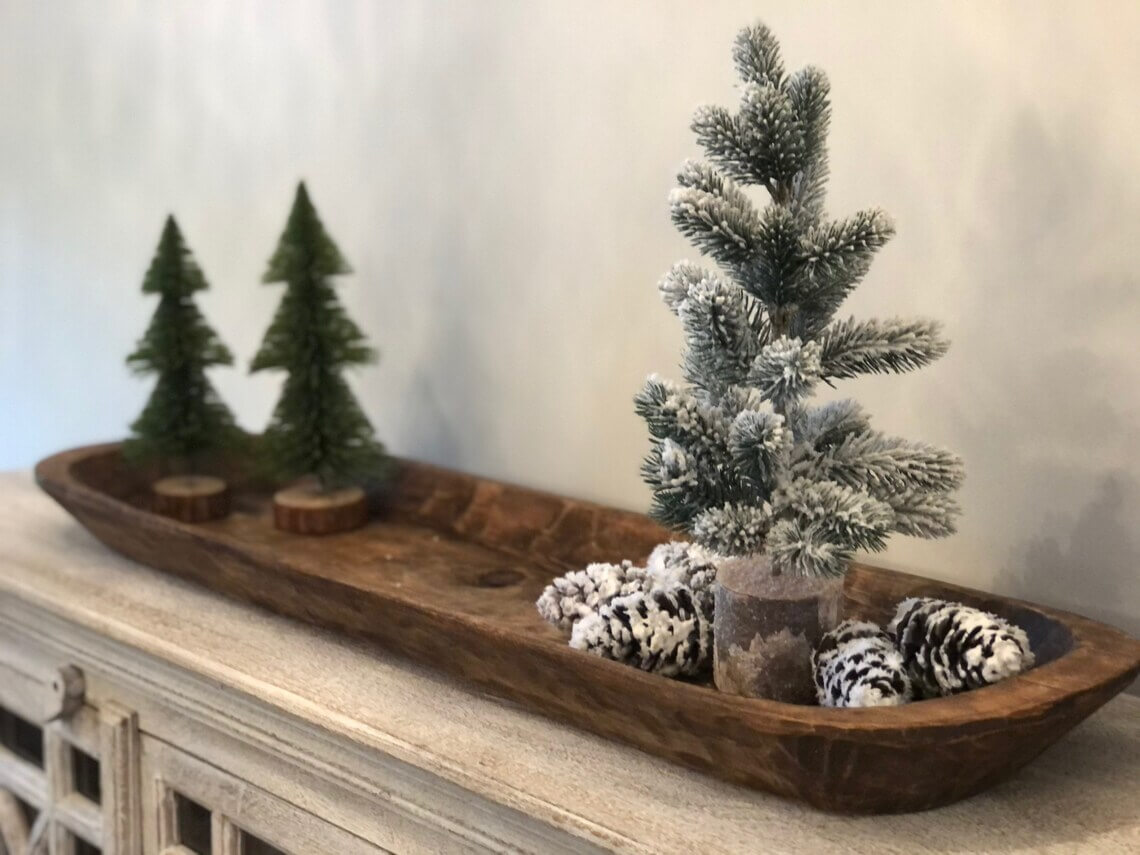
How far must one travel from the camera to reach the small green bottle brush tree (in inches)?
21.1

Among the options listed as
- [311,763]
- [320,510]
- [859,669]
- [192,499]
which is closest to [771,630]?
[859,669]

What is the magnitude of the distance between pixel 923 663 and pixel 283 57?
34.8 inches

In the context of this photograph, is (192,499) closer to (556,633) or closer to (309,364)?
(309,364)

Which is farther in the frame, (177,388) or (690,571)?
(177,388)

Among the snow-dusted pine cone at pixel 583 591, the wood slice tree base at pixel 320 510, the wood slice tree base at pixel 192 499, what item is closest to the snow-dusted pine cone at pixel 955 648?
the snow-dusted pine cone at pixel 583 591

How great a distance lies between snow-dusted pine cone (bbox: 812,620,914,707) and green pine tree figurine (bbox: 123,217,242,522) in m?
0.60

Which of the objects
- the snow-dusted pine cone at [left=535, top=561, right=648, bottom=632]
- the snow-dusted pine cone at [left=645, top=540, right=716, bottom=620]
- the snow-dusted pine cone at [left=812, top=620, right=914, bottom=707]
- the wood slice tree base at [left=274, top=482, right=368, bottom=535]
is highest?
the wood slice tree base at [left=274, top=482, right=368, bottom=535]

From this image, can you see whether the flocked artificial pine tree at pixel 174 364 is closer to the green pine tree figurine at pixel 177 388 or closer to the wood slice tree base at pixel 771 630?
the green pine tree figurine at pixel 177 388

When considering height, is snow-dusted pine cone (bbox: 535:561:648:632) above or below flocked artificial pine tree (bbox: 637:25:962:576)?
below

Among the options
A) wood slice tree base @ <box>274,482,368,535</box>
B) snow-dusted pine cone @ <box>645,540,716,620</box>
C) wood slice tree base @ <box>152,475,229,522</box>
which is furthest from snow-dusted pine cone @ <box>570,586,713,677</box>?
wood slice tree base @ <box>152,475,229,522</box>

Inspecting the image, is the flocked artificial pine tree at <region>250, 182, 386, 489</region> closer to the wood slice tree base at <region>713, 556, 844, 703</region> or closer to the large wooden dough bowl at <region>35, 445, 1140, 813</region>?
the large wooden dough bowl at <region>35, 445, 1140, 813</region>

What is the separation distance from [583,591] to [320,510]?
32cm

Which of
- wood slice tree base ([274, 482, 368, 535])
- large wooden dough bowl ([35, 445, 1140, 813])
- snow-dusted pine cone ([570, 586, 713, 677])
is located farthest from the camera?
wood slice tree base ([274, 482, 368, 535])

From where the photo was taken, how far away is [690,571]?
644 millimetres
